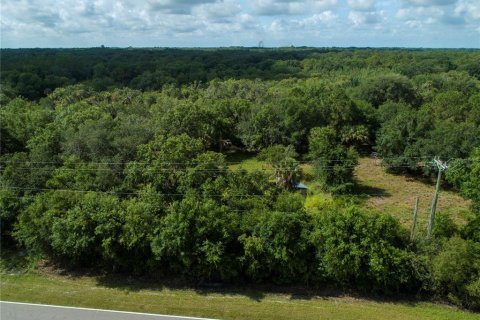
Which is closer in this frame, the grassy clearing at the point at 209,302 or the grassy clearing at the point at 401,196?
the grassy clearing at the point at 209,302

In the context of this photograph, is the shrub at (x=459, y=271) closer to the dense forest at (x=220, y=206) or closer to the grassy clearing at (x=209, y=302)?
the dense forest at (x=220, y=206)

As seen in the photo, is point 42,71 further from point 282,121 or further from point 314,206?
point 314,206

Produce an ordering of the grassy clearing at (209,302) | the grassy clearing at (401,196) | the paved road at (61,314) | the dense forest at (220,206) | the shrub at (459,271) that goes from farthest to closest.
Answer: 1. the grassy clearing at (401,196)
2. the dense forest at (220,206)
3. the shrub at (459,271)
4. the grassy clearing at (209,302)
5. the paved road at (61,314)

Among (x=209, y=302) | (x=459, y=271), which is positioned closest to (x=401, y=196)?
(x=459, y=271)

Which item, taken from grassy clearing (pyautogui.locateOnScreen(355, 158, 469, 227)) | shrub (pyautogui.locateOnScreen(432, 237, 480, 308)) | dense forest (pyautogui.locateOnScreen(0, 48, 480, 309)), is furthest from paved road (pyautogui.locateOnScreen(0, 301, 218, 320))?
grassy clearing (pyautogui.locateOnScreen(355, 158, 469, 227))

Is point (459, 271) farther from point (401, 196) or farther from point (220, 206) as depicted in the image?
point (401, 196)

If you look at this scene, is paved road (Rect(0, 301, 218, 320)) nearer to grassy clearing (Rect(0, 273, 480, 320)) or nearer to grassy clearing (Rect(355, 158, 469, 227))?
grassy clearing (Rect(0, 273, 480, 320))

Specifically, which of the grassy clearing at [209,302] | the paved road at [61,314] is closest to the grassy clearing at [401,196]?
the grassy clearing at [209,302]

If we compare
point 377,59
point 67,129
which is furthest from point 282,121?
point 377,59
